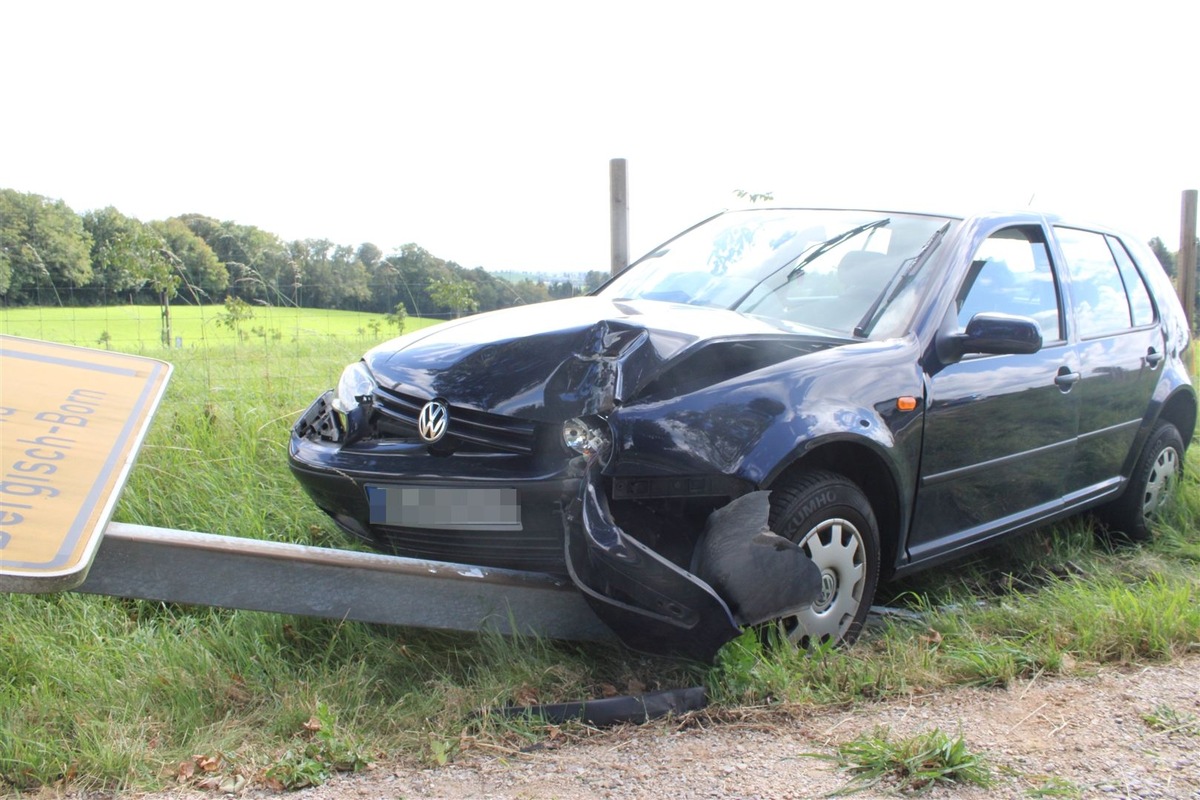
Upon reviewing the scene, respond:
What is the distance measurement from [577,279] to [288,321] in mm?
2216

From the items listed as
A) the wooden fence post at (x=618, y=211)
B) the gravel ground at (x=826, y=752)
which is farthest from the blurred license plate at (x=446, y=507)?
the wooden fence post at (x=618, y=211)

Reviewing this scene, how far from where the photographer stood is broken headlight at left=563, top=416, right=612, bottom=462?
2.89 metres

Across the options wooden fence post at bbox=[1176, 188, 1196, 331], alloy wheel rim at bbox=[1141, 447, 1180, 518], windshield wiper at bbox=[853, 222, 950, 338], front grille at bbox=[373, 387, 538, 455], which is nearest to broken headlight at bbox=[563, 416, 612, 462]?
front grille at bbox=[373, 387, 538, 455]

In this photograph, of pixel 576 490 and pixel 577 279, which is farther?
pixel 577 279

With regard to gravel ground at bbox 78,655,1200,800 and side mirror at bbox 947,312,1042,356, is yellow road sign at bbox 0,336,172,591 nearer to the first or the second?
gravel ground at bbox 78,655,1200,800

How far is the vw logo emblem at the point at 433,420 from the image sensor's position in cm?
309

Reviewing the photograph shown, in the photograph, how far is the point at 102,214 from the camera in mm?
9852

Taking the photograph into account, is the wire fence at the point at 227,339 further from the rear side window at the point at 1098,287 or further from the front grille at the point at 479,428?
the rear side window at the point at 1098,287

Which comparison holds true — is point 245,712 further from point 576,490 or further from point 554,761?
point 576,490

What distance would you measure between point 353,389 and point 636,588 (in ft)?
4.52

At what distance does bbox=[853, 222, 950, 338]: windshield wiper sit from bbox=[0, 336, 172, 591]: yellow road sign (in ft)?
8.02

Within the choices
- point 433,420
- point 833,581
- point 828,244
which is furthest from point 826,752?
point 828,244

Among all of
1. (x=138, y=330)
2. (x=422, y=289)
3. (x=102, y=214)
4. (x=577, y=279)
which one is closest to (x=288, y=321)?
(x=422, y=289)

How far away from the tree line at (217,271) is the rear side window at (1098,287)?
299 cm
